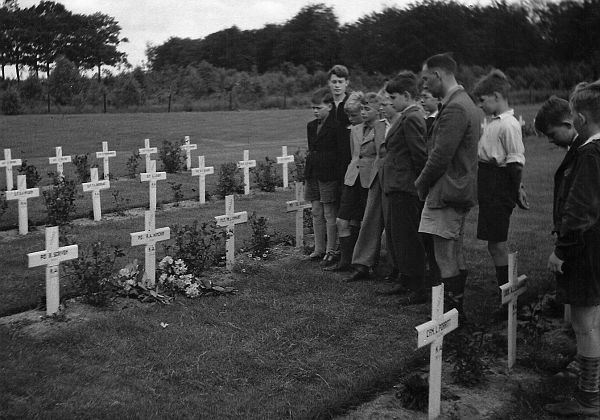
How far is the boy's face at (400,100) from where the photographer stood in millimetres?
6375

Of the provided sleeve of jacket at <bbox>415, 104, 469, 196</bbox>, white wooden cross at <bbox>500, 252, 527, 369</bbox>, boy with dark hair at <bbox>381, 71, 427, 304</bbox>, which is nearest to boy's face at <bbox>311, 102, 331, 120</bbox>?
boy with dark hair at <bbox>381, 71, 427, 304</bbox>

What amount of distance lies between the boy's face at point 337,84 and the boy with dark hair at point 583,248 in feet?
11.8

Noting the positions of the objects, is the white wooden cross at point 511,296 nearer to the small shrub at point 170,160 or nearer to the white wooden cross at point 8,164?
the white wooden cross at point 8,164

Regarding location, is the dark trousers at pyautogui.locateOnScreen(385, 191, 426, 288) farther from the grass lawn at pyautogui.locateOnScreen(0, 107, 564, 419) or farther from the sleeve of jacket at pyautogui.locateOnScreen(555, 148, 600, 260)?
the sleeve of jacket at pyautogui.locateOnScreen(555, 148, 600, 260)

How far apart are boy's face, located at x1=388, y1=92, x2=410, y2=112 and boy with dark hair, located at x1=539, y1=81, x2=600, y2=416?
2.23 meters

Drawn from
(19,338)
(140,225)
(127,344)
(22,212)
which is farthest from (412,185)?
(22,212)

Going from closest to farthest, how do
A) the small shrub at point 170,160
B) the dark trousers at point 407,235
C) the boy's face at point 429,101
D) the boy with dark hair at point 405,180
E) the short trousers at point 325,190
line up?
the boy with dark hair at point 405,180
the dark trousers at point 407,235
the boy's face at point 429,101
the short trousers at point 325,190
the small shrub at point 170,160

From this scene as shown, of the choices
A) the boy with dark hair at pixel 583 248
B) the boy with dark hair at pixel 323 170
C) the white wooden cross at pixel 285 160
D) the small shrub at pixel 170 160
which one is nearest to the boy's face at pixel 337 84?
→ the boy with dark hair at pixel 323 170

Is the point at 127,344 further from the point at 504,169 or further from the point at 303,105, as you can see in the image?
the point at 303,105

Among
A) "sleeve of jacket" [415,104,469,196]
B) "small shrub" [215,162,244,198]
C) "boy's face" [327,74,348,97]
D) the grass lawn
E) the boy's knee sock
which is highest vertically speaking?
"boy's face" [327,74,348,97]

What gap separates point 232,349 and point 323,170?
285 centimetres

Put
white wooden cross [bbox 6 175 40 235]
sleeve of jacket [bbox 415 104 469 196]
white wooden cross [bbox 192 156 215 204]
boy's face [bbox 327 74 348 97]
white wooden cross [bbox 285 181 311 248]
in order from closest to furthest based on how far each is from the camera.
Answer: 1. sleeve of jacket [bbox 415 104 469 196]
2. boy's face [bbox 327 74 348 97]
3. white wooden cross [bbox 285 181 311 248]
4. white wooden cross [bbox 6 175 40 235]
5. white wooden cross [bbox 192 156 215 204]

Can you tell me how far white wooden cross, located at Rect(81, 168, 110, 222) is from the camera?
10.1m

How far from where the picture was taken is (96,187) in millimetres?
10141
